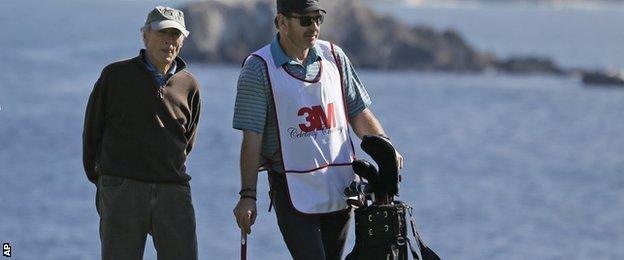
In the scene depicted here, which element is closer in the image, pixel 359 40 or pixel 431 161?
pixel 431 161

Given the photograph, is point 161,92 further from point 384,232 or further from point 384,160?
point 384,232

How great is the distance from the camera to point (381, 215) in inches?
273

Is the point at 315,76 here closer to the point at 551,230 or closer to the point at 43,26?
the point at 551,230

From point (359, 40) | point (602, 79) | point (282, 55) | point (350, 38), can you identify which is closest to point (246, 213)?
point (282, 55)

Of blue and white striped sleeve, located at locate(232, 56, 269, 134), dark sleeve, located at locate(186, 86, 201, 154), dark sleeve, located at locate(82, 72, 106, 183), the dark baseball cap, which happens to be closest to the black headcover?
blue and white striped sleeve, located at locate(232, 56, 269, 134)

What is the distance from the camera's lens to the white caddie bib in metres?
7.00

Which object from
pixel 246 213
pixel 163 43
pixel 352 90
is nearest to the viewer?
pixel 246 213

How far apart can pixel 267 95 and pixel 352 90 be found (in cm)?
44

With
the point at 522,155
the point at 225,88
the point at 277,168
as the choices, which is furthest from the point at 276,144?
the point at 225,88

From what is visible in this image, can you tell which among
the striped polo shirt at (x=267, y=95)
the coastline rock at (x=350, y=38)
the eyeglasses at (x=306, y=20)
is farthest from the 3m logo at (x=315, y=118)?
the coastline rock at (x=350, y=38)

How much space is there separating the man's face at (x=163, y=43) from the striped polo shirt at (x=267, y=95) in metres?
0.30

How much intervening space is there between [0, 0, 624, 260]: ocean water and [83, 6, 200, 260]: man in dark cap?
18.4m

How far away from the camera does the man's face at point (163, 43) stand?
22.8ft

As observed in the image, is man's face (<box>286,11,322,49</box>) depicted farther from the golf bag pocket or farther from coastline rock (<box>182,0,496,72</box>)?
coastline rock (<box>182,0,496,72</box>)
